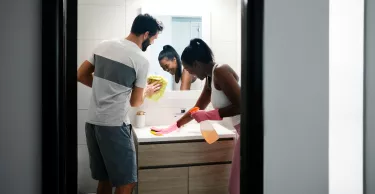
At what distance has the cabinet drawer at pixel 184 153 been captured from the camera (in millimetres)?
2213

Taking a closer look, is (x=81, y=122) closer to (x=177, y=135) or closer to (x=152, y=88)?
(x=152, y=88)

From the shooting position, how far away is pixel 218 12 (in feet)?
8.62

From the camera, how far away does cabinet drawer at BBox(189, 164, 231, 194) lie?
7.55 feet

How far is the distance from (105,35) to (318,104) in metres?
1.68

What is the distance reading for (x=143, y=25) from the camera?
207cm

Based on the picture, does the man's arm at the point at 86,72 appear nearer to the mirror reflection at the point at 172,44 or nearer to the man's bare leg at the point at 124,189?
the mirror reflection at the point at 172,44

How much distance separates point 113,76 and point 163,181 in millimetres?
815

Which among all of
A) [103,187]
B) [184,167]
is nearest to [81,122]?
[103,187]

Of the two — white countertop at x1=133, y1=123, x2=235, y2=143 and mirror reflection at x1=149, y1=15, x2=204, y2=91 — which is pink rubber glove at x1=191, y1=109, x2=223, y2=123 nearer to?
white countertop at x1=133, y1=123, x2=235, y2=143

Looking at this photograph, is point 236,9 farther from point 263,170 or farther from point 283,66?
point 263,170

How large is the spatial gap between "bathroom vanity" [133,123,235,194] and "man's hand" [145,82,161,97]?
30cm

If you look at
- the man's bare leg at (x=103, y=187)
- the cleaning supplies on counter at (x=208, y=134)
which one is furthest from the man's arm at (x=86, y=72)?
the cleaning supplies on counter at (x=208, y=134)

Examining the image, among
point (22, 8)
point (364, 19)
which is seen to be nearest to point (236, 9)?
point (364, 19)

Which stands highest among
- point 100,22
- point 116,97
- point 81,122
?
point 100,22
